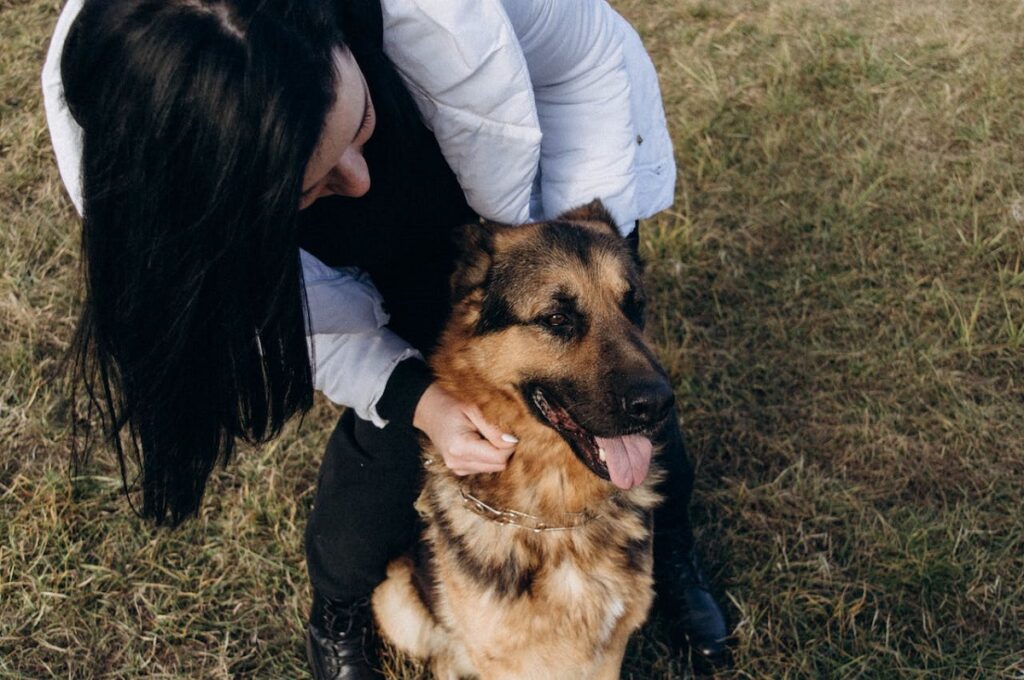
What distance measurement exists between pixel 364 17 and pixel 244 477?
2090 millimetres

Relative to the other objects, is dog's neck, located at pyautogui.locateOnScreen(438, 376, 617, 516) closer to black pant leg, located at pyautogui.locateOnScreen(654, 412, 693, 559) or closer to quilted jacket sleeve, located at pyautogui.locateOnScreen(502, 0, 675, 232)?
black pant leg, located at pyautogui.locateOnScreen(654, 412, 693, 559)

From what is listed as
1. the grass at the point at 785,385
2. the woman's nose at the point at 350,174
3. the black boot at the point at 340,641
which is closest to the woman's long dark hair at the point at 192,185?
A: the woman's nose at the point at 350,174

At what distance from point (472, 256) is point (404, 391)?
40 centimetres

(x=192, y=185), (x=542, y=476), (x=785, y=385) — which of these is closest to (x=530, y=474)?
(x=542, y=476)

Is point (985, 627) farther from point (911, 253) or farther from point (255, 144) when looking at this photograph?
point (255, 144)

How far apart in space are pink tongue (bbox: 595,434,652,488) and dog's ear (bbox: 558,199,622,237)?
60 centimetres

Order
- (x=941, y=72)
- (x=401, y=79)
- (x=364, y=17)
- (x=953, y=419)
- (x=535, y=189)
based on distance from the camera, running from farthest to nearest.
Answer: (x=941, y=72) → (x=953, y=419) → (x=535, y=189) → (x=401, y=79) → (x=364, y=17)

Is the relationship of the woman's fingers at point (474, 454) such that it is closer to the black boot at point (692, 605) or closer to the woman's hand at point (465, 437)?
the woman's hand at point (465, 437)

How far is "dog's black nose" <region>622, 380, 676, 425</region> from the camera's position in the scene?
2045mm

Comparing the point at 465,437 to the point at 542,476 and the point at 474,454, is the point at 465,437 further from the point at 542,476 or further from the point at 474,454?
the point at 542,476

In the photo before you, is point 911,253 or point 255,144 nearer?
point 255,144

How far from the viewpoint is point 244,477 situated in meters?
3.38

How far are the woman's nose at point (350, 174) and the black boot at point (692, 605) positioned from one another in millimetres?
1755

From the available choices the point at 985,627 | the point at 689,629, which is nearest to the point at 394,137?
the point at 689,629
